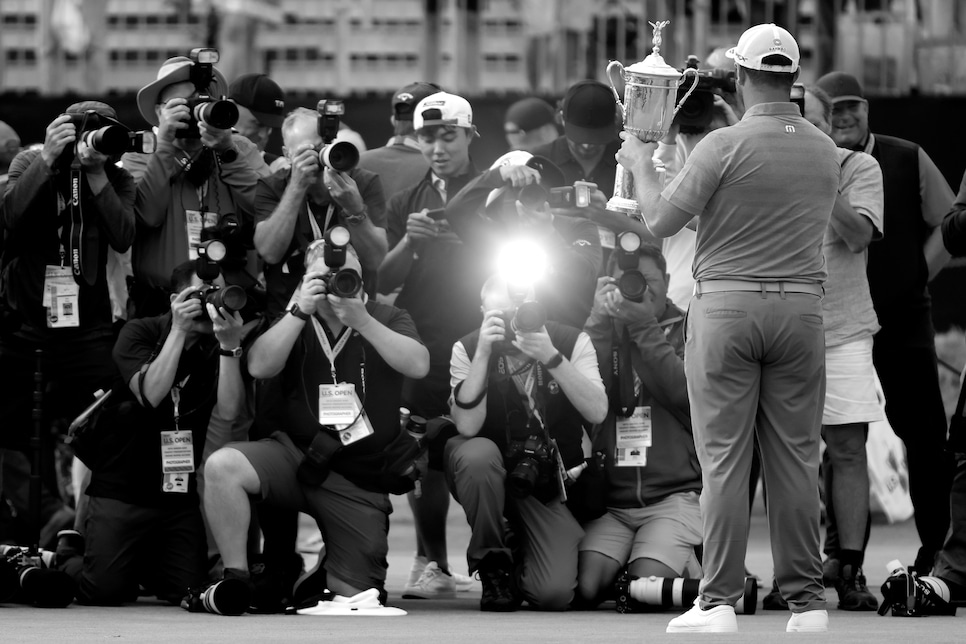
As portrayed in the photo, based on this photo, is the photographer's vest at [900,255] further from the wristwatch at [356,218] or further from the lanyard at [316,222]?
the lanyard at [316,222]

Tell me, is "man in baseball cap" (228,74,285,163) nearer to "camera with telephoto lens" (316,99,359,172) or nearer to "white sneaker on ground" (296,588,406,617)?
"camera with telephoto lens" (316,99,359,172)

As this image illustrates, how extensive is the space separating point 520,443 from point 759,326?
1.57m

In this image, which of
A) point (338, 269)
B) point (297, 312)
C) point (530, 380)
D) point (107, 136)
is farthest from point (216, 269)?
point (530, 380)

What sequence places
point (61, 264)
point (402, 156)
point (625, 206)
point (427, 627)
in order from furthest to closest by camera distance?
point (402, 156), point (61, 264), point (625, 206), point (427, 627)

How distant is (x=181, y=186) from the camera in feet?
21.3

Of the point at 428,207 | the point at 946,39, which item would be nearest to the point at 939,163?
the point at 946,39

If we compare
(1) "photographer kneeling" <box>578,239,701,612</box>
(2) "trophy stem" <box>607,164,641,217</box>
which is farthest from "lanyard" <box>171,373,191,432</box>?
(2) "trophy stem" <box>607,164,641,217</box>

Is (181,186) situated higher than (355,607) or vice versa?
(181,186)

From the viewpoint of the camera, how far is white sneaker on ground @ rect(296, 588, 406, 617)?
5610 millimetres

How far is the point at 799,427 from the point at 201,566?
8.60ft

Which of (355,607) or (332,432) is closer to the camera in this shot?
(355,607)

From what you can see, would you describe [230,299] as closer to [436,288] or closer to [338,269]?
[338,269]

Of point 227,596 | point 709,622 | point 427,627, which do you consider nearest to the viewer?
point 709,622

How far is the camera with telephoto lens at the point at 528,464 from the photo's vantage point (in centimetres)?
587
